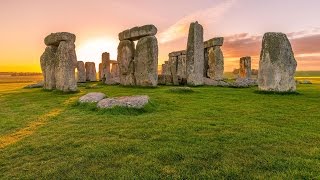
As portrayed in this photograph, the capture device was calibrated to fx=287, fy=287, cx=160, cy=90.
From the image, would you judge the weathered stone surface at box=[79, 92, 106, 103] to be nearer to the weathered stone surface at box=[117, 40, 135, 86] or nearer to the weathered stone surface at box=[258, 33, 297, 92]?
the weathered stone surface at box=[258, 33, 297, 92]

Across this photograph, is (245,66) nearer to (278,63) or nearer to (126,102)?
(278,63)

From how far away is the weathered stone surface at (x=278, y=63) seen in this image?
48.4ft

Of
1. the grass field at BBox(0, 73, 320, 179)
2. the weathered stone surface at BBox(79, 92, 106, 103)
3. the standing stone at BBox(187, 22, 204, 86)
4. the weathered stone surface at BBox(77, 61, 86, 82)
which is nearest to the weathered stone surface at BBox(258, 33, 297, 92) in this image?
the grass field at BBox(0, 73, 320, 179)

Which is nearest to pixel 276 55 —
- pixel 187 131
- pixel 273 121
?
pixel 273 121

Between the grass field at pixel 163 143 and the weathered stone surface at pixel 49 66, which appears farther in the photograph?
the weathered stone surface at pixel 49 66

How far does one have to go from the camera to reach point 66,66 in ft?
53.6

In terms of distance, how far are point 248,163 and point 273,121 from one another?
404 cm

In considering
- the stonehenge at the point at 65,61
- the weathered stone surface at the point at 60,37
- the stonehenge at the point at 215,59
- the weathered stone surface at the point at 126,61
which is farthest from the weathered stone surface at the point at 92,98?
the stonehenge at the point at 215,59

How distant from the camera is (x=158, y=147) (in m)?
6.04

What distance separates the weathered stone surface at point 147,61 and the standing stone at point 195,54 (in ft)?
8.02

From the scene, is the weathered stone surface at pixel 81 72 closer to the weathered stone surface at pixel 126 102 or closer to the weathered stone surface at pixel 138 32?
the weathered stone surface at pixel 138 32

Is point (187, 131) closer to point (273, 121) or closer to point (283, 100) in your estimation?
point (273, 121)

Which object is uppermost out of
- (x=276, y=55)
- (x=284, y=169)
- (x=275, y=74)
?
(x=276, y=55)

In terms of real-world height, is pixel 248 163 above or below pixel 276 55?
below
